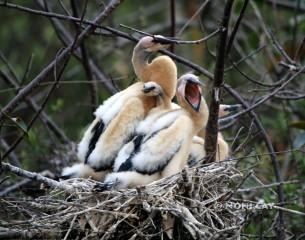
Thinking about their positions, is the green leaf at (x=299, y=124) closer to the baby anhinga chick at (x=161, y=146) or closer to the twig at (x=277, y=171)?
the twig at (x=277, y=171)

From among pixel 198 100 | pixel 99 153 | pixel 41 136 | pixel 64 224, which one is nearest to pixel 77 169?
pixel 99 153

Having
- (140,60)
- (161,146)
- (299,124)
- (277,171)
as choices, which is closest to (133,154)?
(161,146)

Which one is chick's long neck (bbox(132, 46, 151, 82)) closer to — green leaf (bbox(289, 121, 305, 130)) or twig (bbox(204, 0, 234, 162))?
twig (bbox(204, 0, 234, 162))

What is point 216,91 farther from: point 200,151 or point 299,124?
point 299,124

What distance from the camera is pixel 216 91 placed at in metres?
4.54

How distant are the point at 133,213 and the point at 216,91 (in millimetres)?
759

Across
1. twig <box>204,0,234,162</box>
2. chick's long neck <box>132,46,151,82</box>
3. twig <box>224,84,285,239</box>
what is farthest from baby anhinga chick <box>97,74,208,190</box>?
chick's long neck <box>132,46,151,82</box>

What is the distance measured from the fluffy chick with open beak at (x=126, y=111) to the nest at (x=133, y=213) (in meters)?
0.25

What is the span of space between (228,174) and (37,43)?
5.55 metres

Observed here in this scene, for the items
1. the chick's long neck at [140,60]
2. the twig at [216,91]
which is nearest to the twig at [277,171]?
the twig at [216,91]

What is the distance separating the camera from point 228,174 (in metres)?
4.84

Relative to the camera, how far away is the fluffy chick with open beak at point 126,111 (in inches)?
192

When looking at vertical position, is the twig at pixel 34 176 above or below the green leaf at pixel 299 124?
below

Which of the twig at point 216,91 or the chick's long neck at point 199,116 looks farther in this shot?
the chick's long neck at point 199,116
